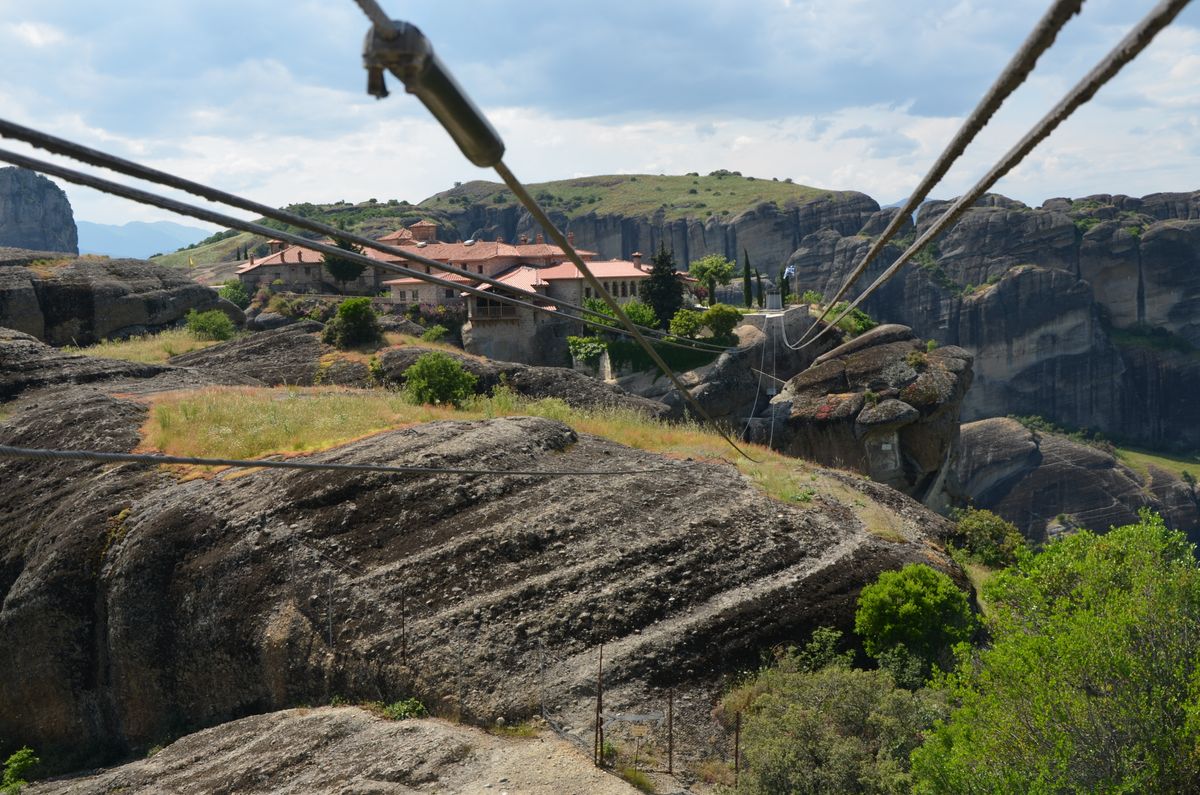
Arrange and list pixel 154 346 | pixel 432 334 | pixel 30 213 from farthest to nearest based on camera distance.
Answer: pixel 30 213 → pixel 432 334 → pixel 154 346

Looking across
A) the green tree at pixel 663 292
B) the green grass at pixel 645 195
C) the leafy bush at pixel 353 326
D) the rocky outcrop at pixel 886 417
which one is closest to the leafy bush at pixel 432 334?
the leafy bush at pixel 353 326

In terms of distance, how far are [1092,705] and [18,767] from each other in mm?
20238

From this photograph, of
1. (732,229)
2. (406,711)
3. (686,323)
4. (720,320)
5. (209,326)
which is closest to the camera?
(406,711)

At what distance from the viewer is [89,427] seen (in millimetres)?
26469

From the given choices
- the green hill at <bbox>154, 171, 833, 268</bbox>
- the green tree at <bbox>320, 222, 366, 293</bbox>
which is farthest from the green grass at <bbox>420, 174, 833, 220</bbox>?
the green tree at <bbox>320, 222, 366, 293</bbox>

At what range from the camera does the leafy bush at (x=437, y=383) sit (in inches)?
1172

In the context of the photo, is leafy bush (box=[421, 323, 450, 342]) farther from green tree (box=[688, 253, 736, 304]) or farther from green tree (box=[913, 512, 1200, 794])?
green tree (box=[913, 512, 1200, 794])

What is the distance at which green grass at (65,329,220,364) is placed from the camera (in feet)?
147

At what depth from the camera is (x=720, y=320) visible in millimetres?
54875

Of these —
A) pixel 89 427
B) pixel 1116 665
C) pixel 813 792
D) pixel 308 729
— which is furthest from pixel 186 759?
pixel 1116 665

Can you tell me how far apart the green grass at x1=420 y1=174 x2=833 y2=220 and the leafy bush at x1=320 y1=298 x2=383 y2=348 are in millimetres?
107850

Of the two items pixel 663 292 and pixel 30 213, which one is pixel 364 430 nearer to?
pixel 663 292

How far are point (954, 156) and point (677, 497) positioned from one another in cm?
1754

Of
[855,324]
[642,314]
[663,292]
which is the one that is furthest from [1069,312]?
[642,314]
